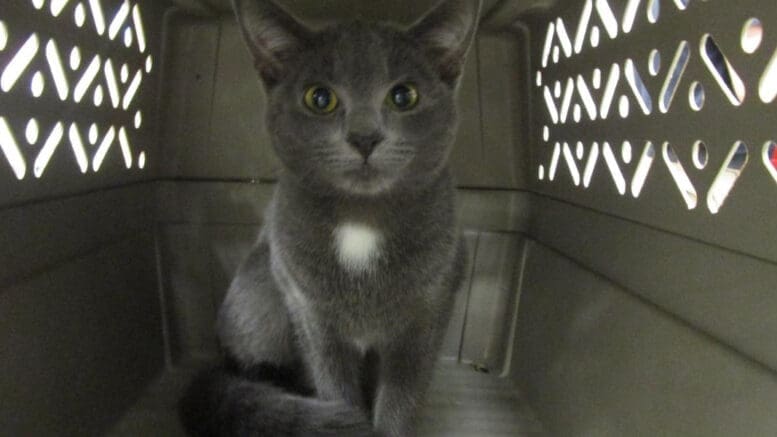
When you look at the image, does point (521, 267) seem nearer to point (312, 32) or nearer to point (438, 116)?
→ point (438, 116)

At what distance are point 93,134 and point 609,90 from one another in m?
0.70

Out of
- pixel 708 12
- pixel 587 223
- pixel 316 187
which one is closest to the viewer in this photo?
pixel 708 12

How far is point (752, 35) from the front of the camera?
1.89ft

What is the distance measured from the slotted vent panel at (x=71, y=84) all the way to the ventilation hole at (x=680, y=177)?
708 millimetres

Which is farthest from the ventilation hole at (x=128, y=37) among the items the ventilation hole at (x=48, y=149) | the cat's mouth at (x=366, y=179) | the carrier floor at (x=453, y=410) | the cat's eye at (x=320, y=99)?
the carrier floor at (x=453, y=410)

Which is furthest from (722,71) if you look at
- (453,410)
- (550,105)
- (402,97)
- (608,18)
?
(453,410)

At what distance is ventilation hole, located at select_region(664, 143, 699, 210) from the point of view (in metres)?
0.69

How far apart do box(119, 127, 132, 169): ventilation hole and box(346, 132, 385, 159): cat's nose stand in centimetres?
45

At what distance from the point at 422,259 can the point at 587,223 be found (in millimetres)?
260

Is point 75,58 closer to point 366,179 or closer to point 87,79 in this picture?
point 87,79

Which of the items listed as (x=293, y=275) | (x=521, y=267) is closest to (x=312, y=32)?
(x=293, y=275)

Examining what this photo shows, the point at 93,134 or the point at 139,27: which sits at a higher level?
the point at 139,27

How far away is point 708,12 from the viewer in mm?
638

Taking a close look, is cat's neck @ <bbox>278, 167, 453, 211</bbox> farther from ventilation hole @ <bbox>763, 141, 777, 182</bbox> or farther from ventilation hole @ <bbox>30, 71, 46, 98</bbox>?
ventilation hole @ <bbox>763, 141, 777, 182</bbox>
